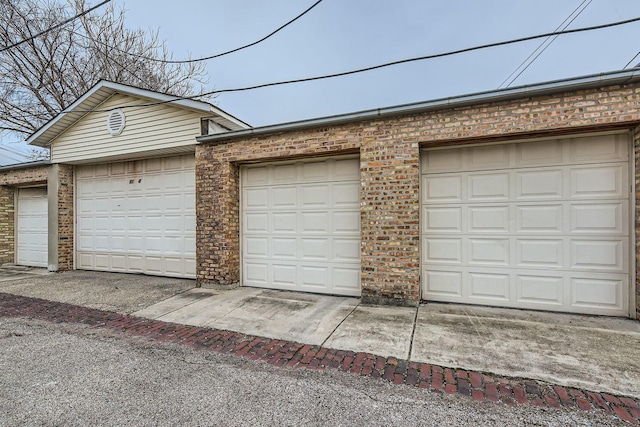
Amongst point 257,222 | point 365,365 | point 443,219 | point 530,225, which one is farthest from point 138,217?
point 530,225

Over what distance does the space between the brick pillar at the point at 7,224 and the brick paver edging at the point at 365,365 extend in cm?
629

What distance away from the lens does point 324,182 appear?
16.9ft

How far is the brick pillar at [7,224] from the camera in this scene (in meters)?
8.50

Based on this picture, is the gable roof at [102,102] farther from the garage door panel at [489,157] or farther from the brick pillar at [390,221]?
the garage door panel at [489,157]

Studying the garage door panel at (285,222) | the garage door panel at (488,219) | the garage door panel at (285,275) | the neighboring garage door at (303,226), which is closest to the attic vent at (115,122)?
the neighboring garage door at (303,226)

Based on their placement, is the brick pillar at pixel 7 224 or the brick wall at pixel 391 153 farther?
the brick pillar at pixel 7 224

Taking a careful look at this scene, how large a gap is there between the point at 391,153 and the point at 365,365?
3015 mm

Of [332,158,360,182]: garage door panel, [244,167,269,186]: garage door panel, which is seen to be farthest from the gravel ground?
[244,167,269,186]: garage door panel

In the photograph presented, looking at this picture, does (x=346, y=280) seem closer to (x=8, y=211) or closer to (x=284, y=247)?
(x=284, y=247)

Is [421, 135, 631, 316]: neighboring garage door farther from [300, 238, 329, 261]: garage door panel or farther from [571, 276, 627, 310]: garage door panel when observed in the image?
[300, 238, 329, 261]: garage door panel

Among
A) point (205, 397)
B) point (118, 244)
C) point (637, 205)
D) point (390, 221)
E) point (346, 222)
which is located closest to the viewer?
point (205, 397)

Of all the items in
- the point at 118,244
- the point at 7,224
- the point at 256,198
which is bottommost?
the point at 118,244

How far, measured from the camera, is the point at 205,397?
7.43 feet

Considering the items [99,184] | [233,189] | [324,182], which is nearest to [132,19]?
[99,184]
